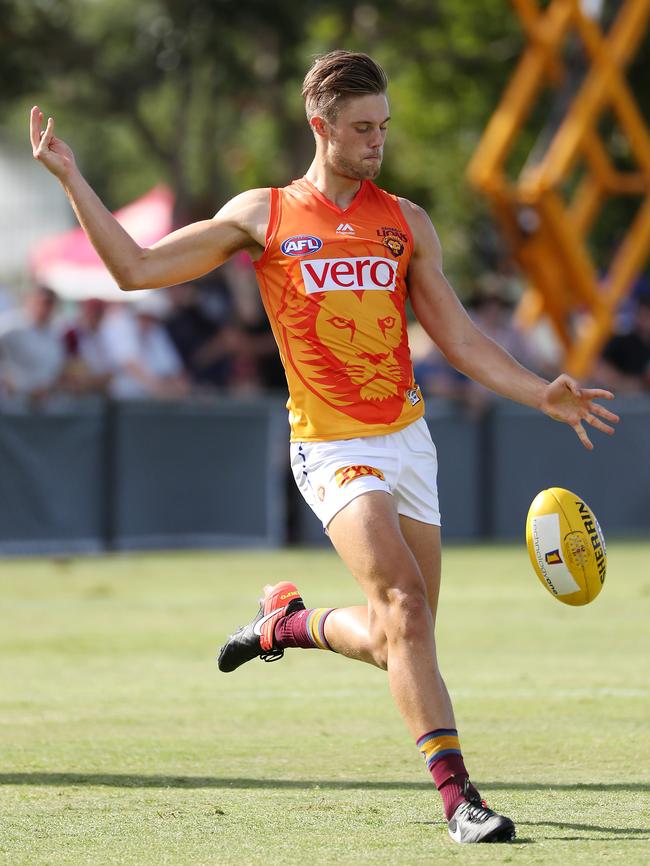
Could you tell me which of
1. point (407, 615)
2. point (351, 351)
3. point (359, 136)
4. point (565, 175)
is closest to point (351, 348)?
point (351, 351)

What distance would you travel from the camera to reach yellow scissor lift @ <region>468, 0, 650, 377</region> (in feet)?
70.2

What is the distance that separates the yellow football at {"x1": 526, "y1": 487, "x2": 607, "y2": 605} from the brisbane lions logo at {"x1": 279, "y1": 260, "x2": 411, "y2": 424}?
83 cm

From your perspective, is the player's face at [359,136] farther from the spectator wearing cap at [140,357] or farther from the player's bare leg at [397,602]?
the spectator wearing cap at [140,357]

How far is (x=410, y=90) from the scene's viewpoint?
40.8m

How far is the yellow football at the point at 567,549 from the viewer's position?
6.54m

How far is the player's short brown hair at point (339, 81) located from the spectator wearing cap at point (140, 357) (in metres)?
10.9

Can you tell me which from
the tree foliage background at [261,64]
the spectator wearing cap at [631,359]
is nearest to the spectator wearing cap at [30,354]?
the tree foliage background at [261,64]

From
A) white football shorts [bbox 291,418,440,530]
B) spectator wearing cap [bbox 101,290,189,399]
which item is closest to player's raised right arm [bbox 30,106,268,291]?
white football shorts [bbox 291,418,440,530]

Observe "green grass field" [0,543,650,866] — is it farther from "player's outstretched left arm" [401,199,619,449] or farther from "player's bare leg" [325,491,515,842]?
"player's outstretched left arm" [401,199,619,449]

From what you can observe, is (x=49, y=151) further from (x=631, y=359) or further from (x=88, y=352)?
(x=631, y=359)

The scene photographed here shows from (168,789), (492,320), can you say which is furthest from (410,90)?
(168,789)

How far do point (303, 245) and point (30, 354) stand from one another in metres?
10.5

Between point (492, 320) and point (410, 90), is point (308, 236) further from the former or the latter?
point (410, 90)

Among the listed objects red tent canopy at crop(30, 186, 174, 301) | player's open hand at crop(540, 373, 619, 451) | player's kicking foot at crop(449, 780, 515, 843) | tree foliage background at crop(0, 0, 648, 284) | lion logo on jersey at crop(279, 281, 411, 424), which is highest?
tree foliage background at crop(0, 0, 648, 284)
